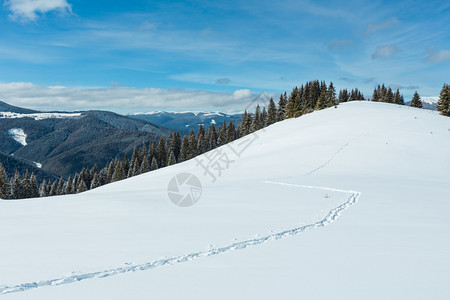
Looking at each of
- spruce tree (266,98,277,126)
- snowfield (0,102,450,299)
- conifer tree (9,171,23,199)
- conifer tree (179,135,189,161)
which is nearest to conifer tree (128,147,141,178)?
conifer tree (179,135,189,161)

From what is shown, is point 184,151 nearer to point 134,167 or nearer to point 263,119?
point 134,167

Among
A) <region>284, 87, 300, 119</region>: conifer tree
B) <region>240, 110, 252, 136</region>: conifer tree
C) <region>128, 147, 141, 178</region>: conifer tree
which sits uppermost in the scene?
<region>284, 87, 300, 119</region>: conifer tree

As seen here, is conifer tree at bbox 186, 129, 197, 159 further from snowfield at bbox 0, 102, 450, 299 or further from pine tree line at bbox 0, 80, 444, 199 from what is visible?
snowfield at bbox 0, 102, 450, 299

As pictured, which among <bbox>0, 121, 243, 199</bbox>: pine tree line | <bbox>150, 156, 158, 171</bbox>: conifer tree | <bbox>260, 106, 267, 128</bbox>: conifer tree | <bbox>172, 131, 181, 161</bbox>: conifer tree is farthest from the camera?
<bbox>260, 106, 267, 128</bbox>: conifer tree

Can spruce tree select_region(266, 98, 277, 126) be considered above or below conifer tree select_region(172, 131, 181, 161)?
above

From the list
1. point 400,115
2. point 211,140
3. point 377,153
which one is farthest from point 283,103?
point 377,153

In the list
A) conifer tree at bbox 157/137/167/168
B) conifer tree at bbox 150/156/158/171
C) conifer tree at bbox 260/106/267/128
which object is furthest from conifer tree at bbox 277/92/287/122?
conifer tree at bbox 150/156/158/171

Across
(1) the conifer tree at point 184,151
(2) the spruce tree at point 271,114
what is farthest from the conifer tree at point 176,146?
(2) the spruce tree at point 271,114

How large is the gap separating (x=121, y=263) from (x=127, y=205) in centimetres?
591

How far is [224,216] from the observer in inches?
382

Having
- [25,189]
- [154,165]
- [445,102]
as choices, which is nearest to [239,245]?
[445,102]

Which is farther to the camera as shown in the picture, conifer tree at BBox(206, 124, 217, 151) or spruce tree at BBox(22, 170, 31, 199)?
conifer tree at BBox(206, 124, 217, 151)

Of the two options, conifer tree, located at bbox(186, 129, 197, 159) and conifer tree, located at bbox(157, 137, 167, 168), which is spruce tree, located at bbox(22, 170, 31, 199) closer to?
conifer tree, located at bbox(157, 137, 167, 168)

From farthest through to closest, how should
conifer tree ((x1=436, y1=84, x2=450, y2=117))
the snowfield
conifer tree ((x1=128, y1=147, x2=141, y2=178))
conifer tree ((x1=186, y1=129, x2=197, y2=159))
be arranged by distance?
1. conifer tree ((x1=186, y1=129, x2=197, y2=159))
2. conifer tree ((x1=128, y1=147, x2=141, y2=178))
3. conifer tree ((x1=436, y1=84, x2=450, y2=117))
4. the snowfield
